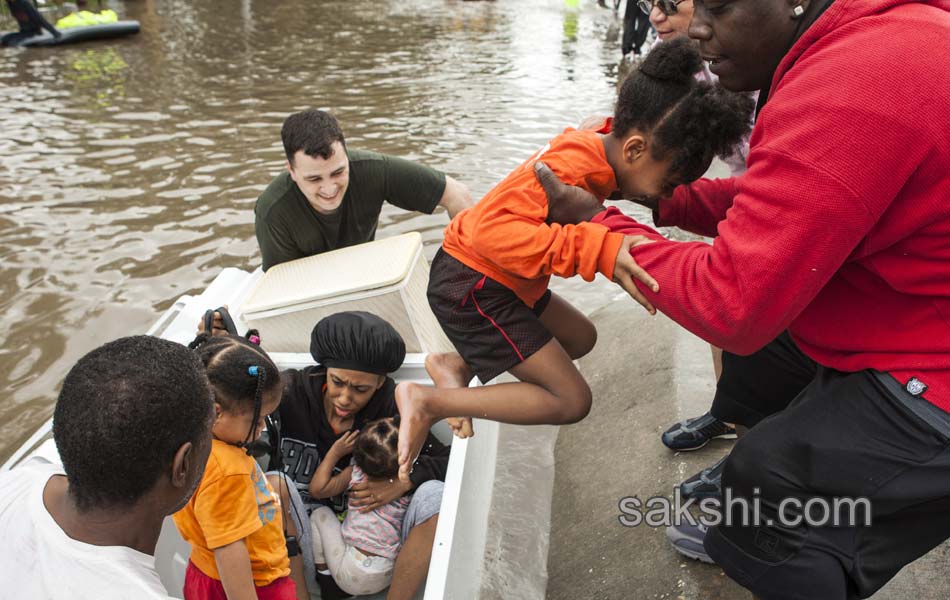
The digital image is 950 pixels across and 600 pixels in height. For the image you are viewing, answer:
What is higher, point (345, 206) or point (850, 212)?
point (850, 212)

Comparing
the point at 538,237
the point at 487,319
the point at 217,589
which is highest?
the point at 538,237

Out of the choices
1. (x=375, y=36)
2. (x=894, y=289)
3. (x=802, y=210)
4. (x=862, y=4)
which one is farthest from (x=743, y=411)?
(x=375, y=36)

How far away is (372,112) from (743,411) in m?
7.24

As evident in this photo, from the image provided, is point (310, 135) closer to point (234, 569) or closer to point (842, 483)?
point (234, 569)

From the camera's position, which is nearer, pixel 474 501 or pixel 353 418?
pixel 474 501

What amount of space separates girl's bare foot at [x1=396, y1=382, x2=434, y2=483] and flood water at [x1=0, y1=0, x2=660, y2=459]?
7.98 ft

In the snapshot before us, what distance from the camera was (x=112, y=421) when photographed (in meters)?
1.29

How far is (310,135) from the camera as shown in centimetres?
316

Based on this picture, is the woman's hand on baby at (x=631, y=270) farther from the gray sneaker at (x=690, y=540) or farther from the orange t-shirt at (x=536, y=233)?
the gray sneaker at (x=690, y=540)

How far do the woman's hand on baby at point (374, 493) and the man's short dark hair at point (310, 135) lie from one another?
4.98ft

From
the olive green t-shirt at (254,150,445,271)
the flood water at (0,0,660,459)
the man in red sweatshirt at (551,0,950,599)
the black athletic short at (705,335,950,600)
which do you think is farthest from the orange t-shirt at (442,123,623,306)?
the flood water at (0,0,660,459)

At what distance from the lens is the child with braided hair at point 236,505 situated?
1895 millimetres

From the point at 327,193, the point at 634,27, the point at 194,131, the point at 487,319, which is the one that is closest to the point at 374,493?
the point at 487,319

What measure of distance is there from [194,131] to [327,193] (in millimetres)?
5252
